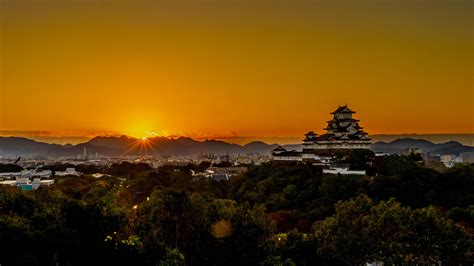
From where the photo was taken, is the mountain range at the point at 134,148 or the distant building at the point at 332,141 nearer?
the distant building at the point at 332,141

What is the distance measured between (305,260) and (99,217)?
3454 millimetres

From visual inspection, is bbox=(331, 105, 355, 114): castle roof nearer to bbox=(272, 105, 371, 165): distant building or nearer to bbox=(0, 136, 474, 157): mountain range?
bbox=(272, 105, 371, 165): distant building

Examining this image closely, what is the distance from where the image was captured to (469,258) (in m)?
9.48

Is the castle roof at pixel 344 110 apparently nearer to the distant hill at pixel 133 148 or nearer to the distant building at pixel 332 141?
the distant building at pixel 332 141

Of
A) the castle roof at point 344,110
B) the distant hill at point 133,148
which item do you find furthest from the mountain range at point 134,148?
the castle roof at point 344,110

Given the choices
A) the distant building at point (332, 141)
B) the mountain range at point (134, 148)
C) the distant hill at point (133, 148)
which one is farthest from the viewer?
the distant hill at point (133, 148)

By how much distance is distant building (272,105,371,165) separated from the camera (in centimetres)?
2214

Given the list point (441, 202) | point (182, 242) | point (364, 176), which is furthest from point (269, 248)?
point (364, 176)

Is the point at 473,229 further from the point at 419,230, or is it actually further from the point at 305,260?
the point at 305,260

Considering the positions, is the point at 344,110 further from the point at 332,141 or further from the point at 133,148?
the point at 133,148

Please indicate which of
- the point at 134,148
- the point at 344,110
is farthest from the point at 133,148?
the point at 344,110

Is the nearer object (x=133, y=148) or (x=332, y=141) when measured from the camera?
(x=332, y=141)

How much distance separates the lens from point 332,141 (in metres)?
22.5

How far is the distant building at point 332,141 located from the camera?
2214 centimetres
